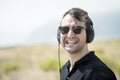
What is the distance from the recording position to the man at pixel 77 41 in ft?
10.5

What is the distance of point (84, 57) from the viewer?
324 centimetres

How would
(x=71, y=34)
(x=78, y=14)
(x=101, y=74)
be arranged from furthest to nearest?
(x=71, y=34)
(x=78, y=14)
(x=101, y=74)

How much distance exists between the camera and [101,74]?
3.00 m

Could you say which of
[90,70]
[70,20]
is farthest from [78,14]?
[90,70]

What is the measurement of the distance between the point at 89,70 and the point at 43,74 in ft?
34.2

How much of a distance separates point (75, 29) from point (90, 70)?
318 mm

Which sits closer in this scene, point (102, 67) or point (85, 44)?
point (102, 67)

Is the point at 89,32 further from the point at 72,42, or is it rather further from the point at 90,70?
the point at 90,70

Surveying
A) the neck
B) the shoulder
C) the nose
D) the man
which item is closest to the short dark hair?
the man

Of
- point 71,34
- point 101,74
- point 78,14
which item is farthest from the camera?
point 71,34

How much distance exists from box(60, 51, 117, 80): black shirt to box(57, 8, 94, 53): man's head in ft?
0.39

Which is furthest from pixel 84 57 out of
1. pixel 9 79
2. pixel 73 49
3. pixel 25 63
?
pixel 25 63

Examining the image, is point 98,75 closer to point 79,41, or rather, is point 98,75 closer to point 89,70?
point 89,70

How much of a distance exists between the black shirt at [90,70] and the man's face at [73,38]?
0.10 metres
